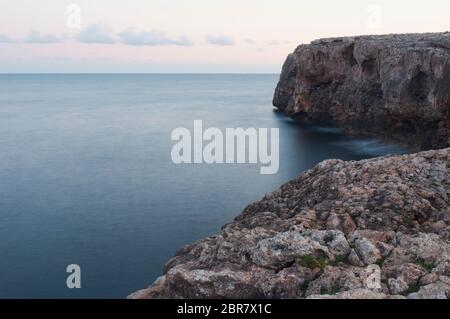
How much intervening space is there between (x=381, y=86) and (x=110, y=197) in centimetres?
3507

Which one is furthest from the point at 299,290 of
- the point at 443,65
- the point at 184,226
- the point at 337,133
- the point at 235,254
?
the point at 337,133

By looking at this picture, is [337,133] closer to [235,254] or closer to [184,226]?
[184,226]

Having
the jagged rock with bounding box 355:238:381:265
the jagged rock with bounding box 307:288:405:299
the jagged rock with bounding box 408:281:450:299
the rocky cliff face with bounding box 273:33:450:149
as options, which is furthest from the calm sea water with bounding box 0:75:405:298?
the jagged rock with bounding box 408:281:450:299

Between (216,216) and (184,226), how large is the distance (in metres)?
3.11

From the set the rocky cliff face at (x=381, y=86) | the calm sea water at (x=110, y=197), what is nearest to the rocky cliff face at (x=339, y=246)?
the calm sea water at (x=110, y=197)

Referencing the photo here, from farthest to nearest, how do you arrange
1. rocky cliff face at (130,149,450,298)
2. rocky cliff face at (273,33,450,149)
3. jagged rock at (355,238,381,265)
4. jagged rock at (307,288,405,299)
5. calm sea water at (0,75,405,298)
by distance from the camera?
rocky cliff face at (273,33,450,149)
calm sea water at (0,75,405,298)
jagged rock at (355,238,381,265)
rocky cliff face at (130,149,450,298)
jagged rock at (307,288,405,299)

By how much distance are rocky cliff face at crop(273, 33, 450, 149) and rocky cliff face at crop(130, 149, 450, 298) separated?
36711 millimetres

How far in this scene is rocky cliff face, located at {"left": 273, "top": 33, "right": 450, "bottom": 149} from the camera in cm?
5197

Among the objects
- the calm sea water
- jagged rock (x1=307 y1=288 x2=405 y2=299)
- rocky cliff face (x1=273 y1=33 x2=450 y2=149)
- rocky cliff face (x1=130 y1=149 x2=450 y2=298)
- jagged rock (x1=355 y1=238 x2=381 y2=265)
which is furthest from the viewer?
rocky cliff face (x1=273 y1=33 x2=450 y2=149)

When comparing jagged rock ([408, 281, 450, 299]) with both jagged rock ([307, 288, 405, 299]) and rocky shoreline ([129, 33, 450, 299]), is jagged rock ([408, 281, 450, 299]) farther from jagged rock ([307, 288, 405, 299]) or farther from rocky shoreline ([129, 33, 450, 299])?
jagged rock ([307, 288, 405, 299])

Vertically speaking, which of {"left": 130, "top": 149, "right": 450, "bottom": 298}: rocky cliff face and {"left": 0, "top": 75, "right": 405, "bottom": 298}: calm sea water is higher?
{"left": 130, "top": 149, "right": 450, "bottom": 298}: rocky cliff face

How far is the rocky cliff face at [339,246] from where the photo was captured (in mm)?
12344

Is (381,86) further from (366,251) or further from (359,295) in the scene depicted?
(359,295)

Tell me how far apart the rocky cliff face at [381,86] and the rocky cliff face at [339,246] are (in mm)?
36711
